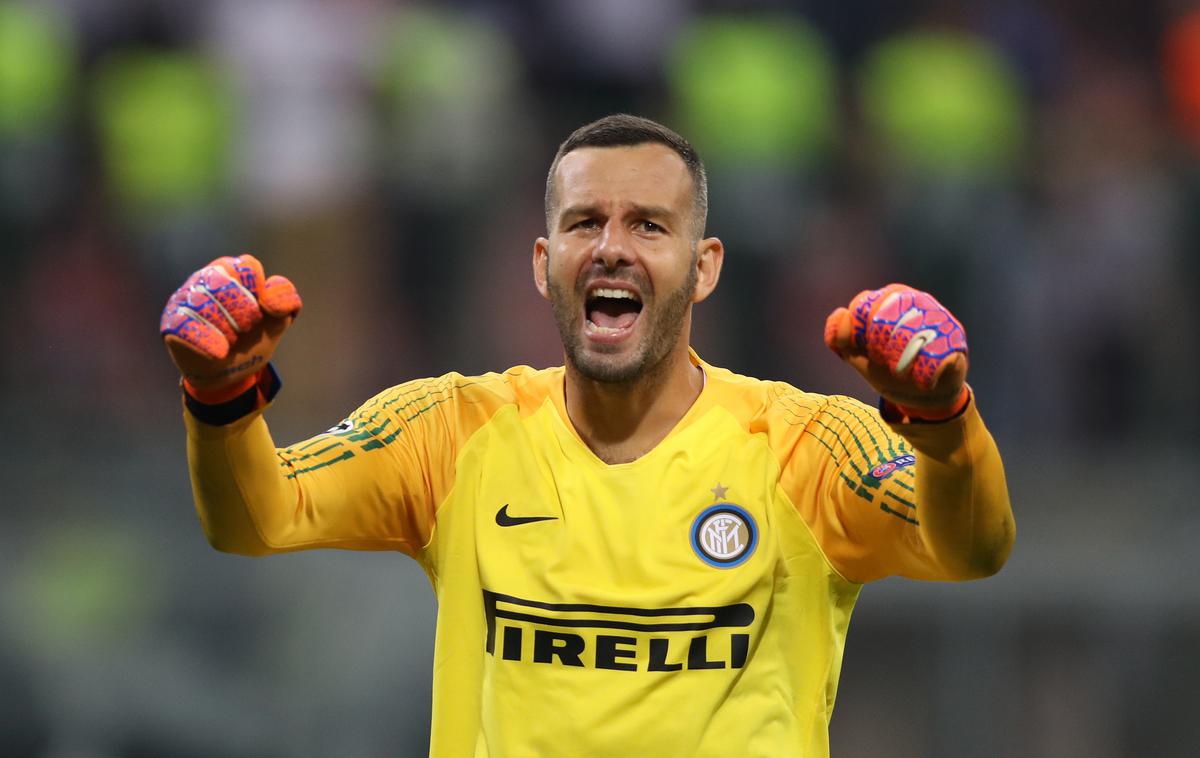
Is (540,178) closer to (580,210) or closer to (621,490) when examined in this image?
(580,210)

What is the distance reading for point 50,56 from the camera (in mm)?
9070

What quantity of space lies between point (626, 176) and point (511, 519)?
2.60 feet

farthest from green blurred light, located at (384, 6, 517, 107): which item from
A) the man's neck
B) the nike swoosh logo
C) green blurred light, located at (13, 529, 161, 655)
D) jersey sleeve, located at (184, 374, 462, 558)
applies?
the nike swoosh logo

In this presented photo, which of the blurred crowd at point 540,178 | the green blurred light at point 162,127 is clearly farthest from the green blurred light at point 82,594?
the green blurred light at point 162,127

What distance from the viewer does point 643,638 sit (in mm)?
3590

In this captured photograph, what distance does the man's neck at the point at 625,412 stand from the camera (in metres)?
3.92

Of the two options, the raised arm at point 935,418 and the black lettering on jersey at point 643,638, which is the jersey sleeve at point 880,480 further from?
the black lettering on jersey at point 643,638

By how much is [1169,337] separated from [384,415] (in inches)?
218

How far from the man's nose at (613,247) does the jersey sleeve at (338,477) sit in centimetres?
48

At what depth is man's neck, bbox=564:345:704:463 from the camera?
392 centimetres

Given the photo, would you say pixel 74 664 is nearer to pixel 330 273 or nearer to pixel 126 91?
pixel 330 273

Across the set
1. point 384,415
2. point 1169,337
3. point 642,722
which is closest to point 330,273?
point 1169,337

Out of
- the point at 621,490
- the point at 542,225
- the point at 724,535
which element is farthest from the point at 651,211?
the point at 542,225

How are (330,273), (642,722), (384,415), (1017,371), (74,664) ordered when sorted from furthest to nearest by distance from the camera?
(330,273)
(1017,371)
(74,664)
(384,415)
(642,722)
